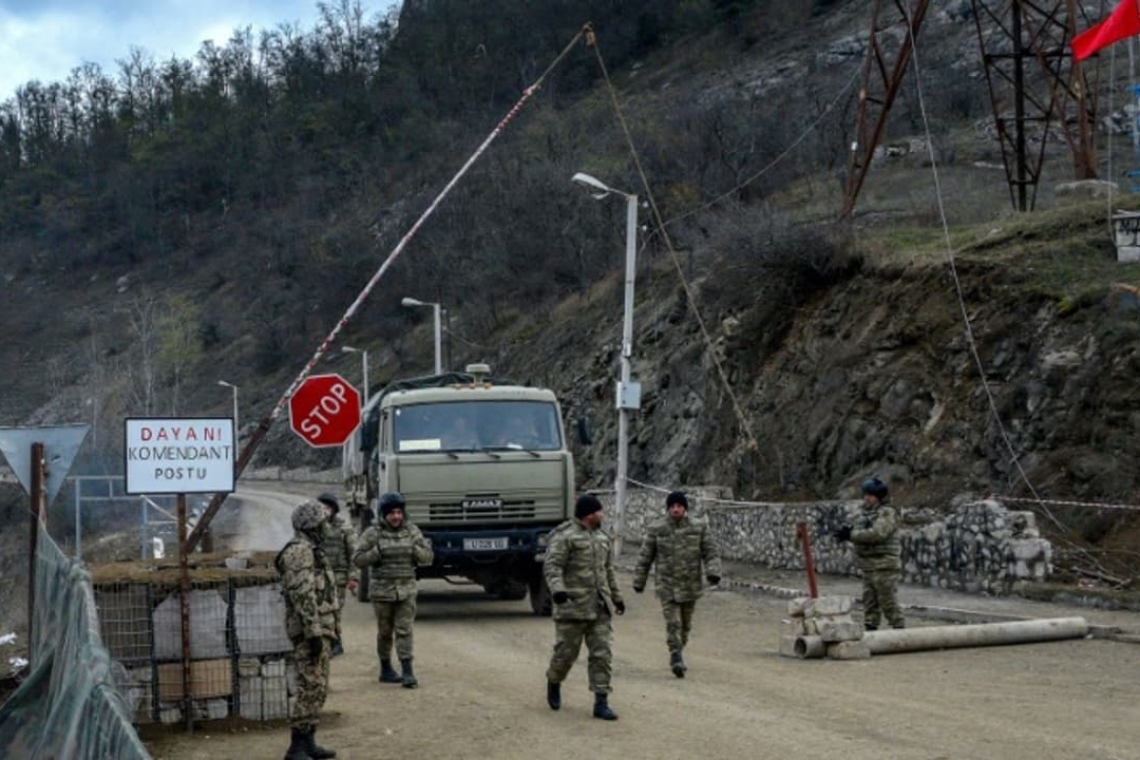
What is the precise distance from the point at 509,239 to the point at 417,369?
7.83 meters

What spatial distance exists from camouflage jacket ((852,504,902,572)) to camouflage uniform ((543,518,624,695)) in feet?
15.3

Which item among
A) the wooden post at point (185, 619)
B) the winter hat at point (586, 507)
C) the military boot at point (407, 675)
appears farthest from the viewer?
the military boot at point (407, 675)

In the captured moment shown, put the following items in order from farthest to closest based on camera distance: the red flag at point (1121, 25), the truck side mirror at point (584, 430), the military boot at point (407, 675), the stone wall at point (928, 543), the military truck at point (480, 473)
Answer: the red flag at point (1121, 25), the truck side mirror at point (584, 430), the stone wall at point (928, 543), the military truck at point (480, 473), the military boot at point (407, 675)

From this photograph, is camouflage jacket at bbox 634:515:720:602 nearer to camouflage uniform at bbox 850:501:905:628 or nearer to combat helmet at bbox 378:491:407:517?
combat helmet at bbox 378:491:407:517

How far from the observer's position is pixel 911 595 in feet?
67.6

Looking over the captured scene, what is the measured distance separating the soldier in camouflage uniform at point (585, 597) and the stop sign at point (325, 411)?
39.7ft

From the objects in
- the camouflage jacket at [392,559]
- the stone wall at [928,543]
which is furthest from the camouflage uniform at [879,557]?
the camouflage jacket at [392,559]

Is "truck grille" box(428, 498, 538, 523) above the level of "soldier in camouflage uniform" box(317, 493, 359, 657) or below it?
above

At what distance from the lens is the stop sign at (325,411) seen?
24.0 m

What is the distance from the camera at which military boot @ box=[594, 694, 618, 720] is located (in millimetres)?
11750

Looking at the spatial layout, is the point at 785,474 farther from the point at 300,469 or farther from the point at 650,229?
the point at 300,469

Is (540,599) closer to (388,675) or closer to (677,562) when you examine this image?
(388,675)

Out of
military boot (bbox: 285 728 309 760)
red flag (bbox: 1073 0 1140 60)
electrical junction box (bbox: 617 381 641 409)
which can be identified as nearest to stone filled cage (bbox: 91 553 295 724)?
military boot (bbox: 285 728 309 760)

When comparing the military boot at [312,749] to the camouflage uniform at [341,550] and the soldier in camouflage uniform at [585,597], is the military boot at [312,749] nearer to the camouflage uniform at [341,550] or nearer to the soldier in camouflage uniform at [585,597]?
the soldier in camouflage uniform at [585,597]
